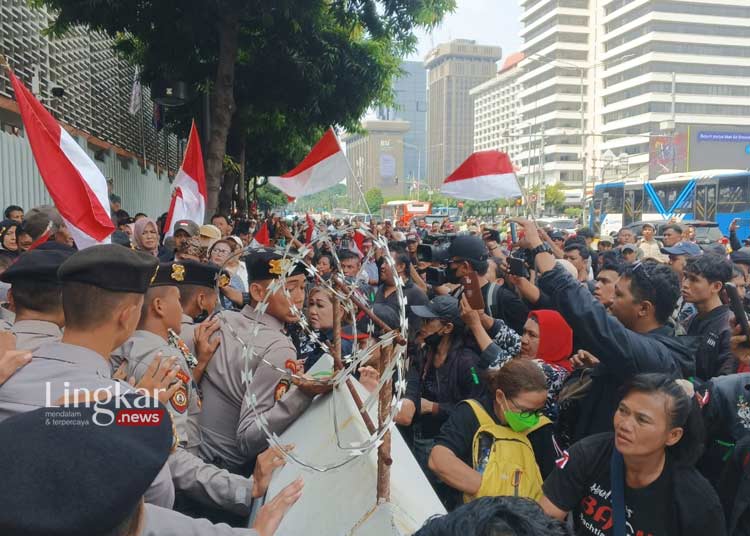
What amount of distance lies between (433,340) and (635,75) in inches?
3638

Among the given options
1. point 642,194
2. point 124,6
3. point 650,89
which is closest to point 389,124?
point 650,89

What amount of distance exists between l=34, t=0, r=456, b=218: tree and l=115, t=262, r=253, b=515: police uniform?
31.5 ft

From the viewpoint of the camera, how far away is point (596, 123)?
9244 centimetres

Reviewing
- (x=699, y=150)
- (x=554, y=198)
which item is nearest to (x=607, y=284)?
(x=699, y=150)

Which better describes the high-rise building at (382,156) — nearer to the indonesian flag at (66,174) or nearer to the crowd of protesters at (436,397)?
the indonesian flag at (66,174)

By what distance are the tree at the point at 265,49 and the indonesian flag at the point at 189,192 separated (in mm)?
4380

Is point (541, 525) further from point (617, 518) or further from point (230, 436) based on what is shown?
point (230, 436)

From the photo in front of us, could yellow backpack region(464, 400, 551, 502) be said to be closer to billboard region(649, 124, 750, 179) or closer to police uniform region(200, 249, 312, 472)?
police uniform region(200, 249, 312, 472)

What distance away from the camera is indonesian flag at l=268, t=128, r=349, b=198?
23.7 feet

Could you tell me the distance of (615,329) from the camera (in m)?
2.79

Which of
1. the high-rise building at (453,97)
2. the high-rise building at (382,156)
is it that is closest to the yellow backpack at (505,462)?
the high-rise building at (382,156)

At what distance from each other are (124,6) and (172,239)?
626 centimetres

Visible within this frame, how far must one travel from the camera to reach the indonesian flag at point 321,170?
7.24 m

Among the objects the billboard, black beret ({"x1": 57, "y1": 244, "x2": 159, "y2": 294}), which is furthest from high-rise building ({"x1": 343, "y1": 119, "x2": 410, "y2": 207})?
black beret ({"x1": 57, "y1": 244, "x2": 159, "y2": 294})
